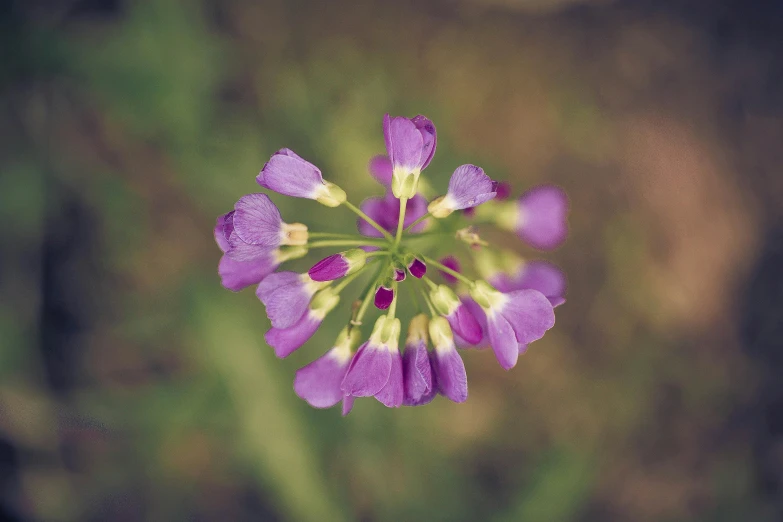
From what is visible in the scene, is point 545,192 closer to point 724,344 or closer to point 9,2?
point 724,344

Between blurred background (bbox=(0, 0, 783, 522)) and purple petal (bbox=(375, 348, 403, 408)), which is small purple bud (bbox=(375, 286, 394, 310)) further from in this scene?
blurred background (bbox=(0, 0, 783, 522))

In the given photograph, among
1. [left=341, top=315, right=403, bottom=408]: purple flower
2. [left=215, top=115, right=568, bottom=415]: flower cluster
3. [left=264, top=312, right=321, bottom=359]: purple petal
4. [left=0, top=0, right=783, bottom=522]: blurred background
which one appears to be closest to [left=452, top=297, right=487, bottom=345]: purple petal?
[left=215, top=115, right=568, bottom=415]: flower cluster

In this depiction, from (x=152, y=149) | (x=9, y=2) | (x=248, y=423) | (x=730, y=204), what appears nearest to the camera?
(x=248, y=423)

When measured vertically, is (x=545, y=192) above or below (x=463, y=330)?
above

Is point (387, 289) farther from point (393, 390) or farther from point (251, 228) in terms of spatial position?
point (251, 228)

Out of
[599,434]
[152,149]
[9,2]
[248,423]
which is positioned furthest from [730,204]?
[9,2]

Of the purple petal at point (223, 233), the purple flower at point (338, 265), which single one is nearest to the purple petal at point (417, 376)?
the purple flower at point (338, 265)

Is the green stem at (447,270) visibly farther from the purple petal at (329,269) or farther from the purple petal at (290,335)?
the purple petal at (290,335)

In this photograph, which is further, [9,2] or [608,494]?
[608,494]
